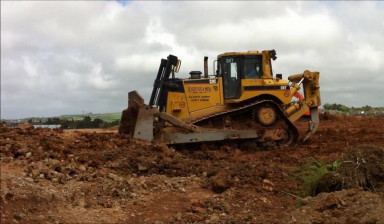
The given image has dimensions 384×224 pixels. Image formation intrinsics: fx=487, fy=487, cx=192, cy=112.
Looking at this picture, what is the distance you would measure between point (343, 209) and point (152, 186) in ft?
11.7

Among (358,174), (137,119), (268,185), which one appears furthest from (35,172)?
(358,174)

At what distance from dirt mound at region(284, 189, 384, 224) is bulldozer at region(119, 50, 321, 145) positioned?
21.7 feet

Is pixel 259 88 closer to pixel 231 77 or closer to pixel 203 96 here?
pixel 231 77

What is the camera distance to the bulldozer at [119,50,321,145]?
13.8 meters

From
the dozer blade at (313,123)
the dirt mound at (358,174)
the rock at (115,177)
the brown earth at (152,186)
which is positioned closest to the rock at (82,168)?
the brown earth at (152,186)

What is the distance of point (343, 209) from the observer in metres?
6.60

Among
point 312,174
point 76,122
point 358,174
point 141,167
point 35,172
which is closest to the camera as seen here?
point 358,174

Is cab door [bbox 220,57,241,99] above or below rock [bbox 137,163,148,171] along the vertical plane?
above

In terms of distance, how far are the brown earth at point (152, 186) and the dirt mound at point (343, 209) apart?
1 cm

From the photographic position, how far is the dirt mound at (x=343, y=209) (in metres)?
6.14

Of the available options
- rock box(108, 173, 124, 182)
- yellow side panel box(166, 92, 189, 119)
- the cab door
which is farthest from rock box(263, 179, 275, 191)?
the cab door

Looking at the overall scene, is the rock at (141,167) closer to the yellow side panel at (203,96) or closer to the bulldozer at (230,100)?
the bulldozer at (230,100)

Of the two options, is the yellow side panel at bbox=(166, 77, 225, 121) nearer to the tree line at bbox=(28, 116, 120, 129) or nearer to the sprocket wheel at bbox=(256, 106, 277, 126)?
the sprocket wheel at bbox=(256, 106, 277, 126)

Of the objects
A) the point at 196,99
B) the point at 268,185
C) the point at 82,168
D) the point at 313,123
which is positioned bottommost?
the point at 268,185
